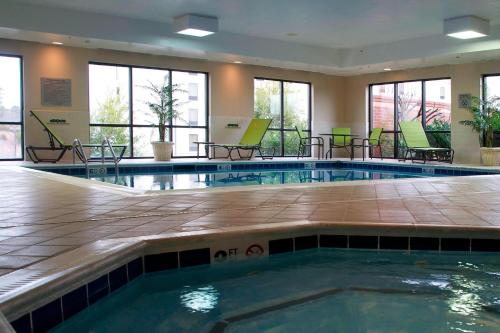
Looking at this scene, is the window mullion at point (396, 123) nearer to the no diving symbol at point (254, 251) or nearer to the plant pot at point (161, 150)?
the plant pot at point (161, 150)

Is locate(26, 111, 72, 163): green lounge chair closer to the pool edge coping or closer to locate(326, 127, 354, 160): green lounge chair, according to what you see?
locate(326, 127, 354, 160): green lounge chair

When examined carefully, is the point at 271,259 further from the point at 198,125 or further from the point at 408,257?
the point at 198,125

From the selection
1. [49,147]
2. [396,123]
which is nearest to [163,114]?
[49,147]

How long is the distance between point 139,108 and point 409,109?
6899mm

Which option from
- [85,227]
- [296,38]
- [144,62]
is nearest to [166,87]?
[144,62]

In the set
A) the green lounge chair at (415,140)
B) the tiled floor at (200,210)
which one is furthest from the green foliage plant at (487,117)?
the tiled floor at (200,210)

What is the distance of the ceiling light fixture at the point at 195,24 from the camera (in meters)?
8.83

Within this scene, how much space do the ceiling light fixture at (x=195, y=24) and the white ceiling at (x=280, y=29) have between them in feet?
0.59

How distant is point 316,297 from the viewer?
219 centimetres

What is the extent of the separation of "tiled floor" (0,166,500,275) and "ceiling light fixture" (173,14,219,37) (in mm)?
4830

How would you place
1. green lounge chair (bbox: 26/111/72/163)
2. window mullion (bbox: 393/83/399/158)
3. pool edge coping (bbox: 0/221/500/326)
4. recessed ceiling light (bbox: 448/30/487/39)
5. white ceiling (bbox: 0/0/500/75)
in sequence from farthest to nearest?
window mullion (bbox: 393/83/399/158) → green lounge chair (bbox: 26/111/72/163) → recessed ceiling light (bbox: 448/30/487/39) → white ceiling (bbox: 0/0/500/75) → pool edge coping (bbox: 0/221/500/326)

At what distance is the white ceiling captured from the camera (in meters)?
8.22

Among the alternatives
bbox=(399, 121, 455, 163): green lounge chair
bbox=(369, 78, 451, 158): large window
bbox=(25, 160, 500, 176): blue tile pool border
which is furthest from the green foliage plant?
bbox=(25, 160, 500, 176): blue tile pool border

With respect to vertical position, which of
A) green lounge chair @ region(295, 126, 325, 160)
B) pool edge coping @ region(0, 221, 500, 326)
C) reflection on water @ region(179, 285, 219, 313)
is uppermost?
green lounge chair @ region(295, 126, 325, 160)
